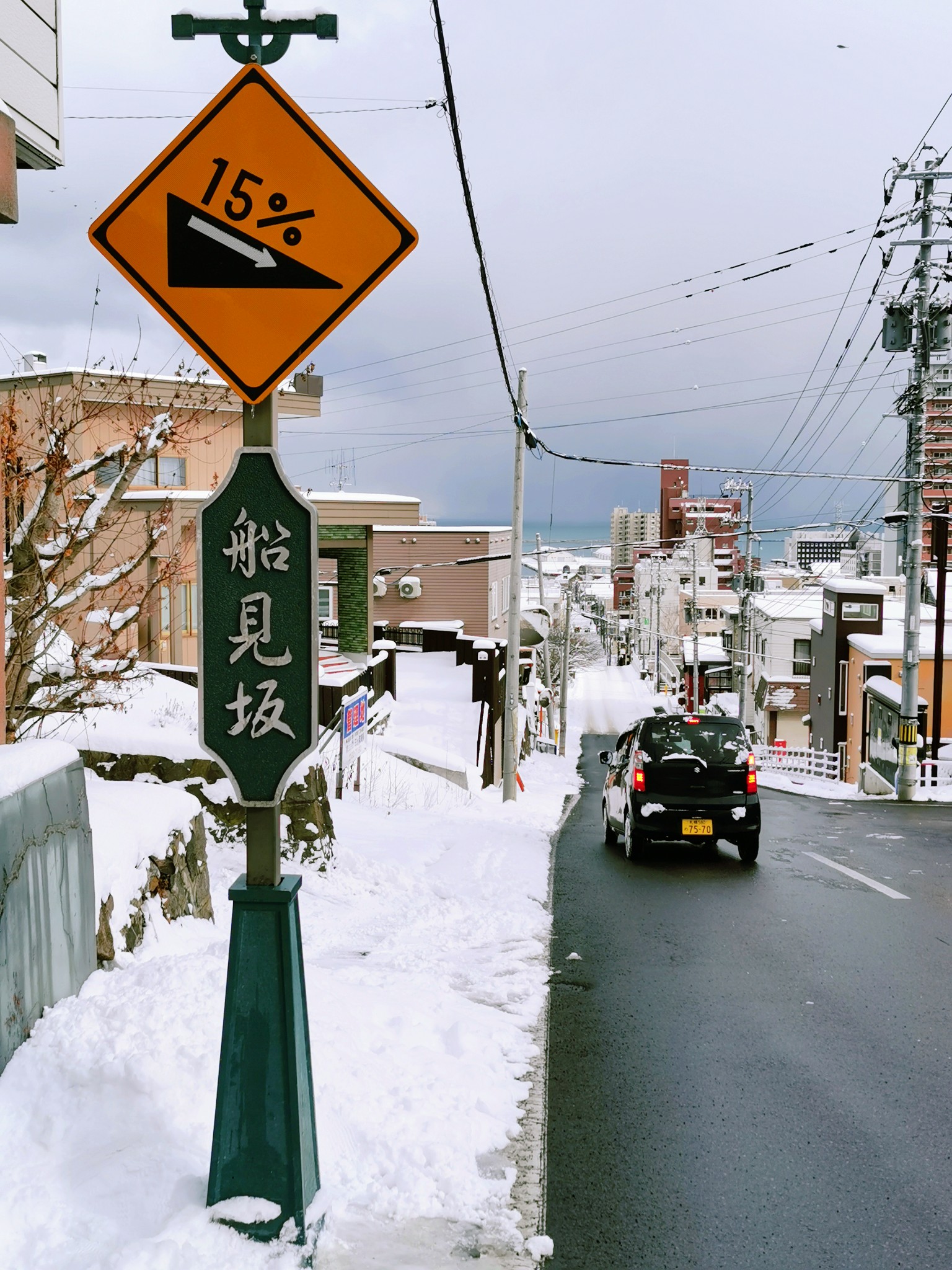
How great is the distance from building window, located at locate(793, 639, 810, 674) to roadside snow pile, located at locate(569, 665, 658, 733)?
10.2 m

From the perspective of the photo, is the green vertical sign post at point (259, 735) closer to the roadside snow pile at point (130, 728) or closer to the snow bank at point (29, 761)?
the snow bank at point (29, 761)

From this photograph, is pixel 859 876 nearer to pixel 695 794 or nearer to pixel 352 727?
pixel 695 794

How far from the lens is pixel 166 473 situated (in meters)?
25.3

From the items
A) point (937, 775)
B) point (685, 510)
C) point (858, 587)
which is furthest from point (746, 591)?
point (685, 510)

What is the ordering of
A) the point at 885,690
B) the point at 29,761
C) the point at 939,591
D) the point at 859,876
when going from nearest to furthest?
the point at 29,761, the point at 859,876, the point at 939,591, the point at 885,690

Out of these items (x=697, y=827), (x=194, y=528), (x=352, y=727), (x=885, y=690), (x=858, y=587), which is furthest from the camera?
(x=858, y=587)

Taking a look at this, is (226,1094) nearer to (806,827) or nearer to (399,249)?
(399,249)

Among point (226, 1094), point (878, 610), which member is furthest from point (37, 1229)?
point (878, 610)

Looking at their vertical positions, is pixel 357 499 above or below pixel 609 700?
above

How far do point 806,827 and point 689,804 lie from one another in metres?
5.38

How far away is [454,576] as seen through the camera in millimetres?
38531

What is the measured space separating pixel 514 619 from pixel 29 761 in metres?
16.3

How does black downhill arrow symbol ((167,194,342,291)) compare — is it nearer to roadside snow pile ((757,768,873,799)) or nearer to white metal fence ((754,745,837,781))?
roadside snow pile ((757,768,873,799))

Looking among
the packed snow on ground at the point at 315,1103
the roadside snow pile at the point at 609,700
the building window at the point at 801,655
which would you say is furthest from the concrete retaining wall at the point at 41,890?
the building window at the point at 801,655
